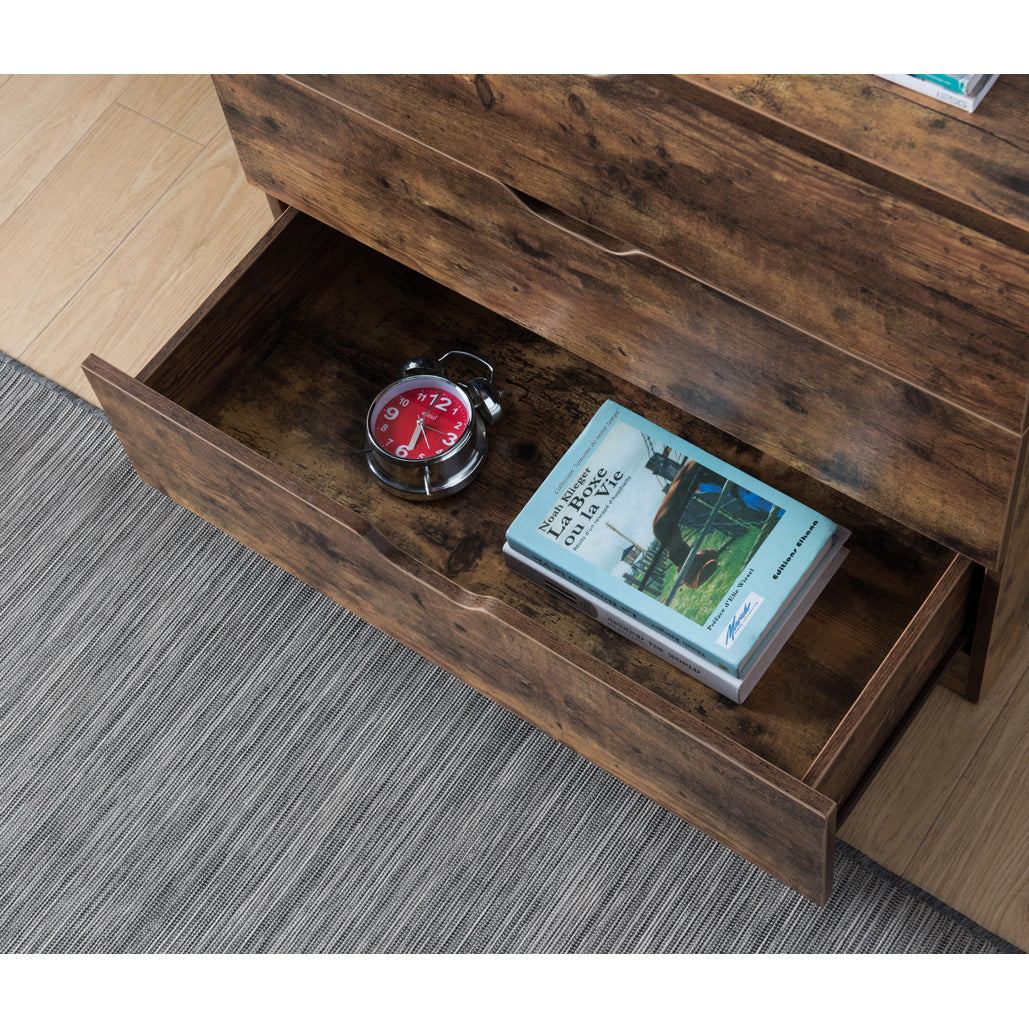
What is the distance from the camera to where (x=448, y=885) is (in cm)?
126

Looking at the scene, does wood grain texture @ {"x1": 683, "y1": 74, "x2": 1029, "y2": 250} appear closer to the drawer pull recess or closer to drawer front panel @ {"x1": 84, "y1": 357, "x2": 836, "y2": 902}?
the drawer pull recess

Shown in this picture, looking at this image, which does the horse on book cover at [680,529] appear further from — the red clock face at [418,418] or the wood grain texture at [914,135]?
the wood grain texture at [914,135]

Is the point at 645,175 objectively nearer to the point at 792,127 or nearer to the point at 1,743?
the point at 792,127

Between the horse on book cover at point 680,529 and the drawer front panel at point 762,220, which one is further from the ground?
the drawer front panel at point 762,220

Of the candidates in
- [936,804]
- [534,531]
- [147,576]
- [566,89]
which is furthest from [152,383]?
[936,804]

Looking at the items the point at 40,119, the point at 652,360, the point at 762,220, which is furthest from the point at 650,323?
the point at 40,119

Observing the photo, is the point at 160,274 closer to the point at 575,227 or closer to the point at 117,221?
the point at 117,221

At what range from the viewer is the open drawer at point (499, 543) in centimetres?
107

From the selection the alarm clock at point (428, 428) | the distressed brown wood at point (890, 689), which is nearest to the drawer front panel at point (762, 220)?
the distressed brown wood at point (890, 689)

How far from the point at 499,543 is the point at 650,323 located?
30 centimetres

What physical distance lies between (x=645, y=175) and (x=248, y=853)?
69cm

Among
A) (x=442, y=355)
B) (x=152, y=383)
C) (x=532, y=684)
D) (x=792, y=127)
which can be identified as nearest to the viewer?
(x=792, y=127)

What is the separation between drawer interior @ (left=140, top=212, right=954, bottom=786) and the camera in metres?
1.19

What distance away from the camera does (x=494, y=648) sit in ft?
3.72
